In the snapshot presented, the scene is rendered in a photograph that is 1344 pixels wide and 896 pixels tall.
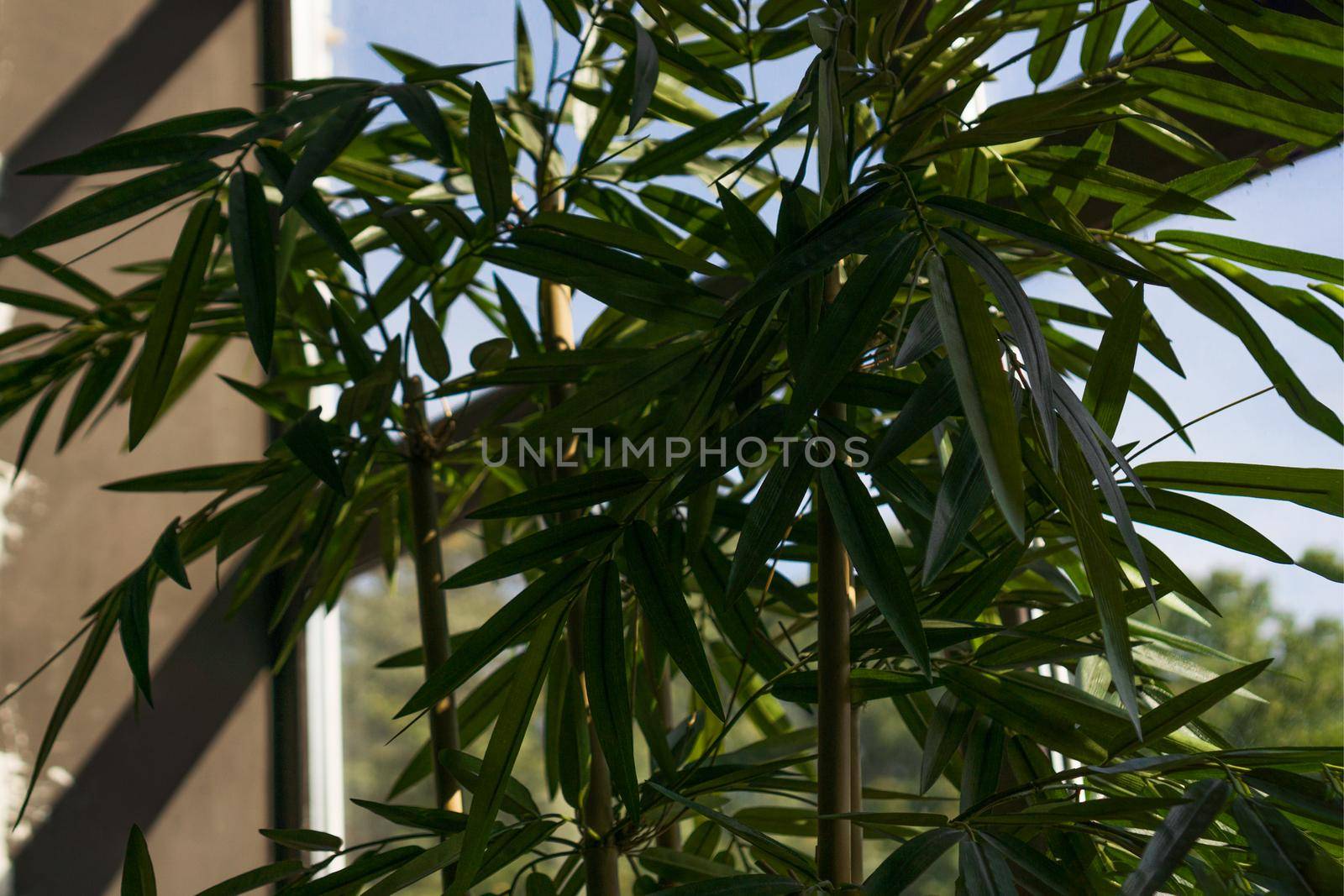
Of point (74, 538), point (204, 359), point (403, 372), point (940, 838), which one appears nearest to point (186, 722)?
point (74, 538)

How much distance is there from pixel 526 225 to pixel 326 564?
391 mm

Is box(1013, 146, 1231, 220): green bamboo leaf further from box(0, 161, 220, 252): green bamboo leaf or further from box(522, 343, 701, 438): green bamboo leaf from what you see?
box(0, 161, 220, 252): green bamboo leaf

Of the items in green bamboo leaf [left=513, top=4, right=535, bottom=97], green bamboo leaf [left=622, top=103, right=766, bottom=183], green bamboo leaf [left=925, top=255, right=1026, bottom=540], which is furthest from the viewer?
green bamboo leaf [left=513, top=4, right=535, bottom=97]

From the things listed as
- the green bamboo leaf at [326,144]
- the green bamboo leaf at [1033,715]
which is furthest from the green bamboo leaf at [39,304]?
the green bamboo leaf at [1033,715]

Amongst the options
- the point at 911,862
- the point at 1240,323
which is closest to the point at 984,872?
the point at 911,862

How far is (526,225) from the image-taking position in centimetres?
59

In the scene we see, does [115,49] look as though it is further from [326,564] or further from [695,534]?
[695,534]

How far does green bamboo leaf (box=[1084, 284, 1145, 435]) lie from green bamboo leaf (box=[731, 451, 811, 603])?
15 cm

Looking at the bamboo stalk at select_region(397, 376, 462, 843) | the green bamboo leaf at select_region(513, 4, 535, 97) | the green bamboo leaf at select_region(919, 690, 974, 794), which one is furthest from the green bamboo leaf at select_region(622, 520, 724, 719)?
the green bamboo leaf at select_region(513, 4, 535, 97)

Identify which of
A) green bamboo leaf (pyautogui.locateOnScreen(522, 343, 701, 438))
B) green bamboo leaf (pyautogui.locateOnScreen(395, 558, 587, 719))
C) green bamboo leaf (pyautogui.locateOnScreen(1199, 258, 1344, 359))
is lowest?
green bamboo leaf (pyautogui.locateOnScreen(395, 558, 587, 719))

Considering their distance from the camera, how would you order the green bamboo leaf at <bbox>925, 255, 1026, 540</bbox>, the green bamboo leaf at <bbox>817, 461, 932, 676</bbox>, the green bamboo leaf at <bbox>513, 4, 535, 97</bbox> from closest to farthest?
1. the green bamboo leaf at <bbox>925, 255, 1026, 540</bbox>
2. the green bamboo leaf at <bbox>817, 461, 932, 676</bbox>
3. the green bamboo leaf at <bbox>513, 4, 535, 97</bbox>

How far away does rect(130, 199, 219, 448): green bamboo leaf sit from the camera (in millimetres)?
572

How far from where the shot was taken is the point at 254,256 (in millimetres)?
542

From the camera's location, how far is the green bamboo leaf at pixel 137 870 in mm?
538
